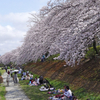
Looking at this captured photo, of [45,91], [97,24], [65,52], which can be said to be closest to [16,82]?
[45,91]

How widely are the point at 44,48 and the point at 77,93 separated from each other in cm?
498

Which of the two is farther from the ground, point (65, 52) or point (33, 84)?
point (65, 52)

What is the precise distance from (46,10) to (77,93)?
251 inches

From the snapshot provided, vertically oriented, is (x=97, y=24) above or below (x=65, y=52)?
above

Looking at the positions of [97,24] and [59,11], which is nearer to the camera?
[97,24]

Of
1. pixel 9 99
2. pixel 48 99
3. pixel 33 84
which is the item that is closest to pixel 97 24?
pixel 48 99

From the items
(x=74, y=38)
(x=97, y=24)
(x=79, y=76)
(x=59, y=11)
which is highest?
(x=59, y=11)

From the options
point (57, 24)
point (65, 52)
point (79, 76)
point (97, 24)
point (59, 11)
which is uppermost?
point (59, 11)

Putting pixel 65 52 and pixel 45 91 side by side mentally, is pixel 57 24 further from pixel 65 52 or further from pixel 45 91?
pixel 45 91

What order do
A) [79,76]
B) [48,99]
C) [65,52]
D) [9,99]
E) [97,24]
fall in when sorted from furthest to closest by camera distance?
A: [79,76] → [9,99] → [48,99] → [65,52] → [97,24]

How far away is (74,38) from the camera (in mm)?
6633

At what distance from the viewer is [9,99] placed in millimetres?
10641

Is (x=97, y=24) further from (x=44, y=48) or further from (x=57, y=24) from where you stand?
(x=44, y=48)

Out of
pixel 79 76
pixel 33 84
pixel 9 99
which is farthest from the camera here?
pixel 33 84
